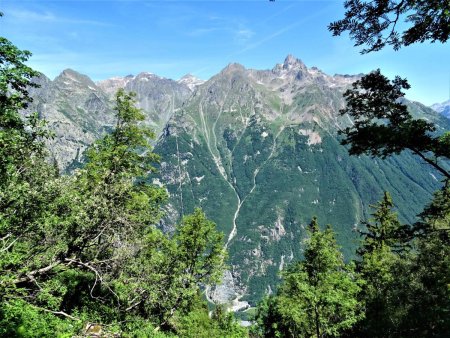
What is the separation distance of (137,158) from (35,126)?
16.4 metres

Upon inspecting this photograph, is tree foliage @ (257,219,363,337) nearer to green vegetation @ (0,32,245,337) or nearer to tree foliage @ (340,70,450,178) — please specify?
green vegetation @ (0,32,245,337)

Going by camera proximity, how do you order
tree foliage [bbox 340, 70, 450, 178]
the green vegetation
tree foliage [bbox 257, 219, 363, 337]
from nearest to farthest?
the green vegetation < tree foliage [bbox 340, 70, 450, 178] < tree foliage [bbox 257, 219, 363, 337]

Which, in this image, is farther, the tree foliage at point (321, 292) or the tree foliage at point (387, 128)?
the tree foliage at point (321, 292)

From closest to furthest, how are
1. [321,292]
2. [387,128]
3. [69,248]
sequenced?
[387,128], [69,248], [321,292]

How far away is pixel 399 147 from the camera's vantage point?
15.1 meters

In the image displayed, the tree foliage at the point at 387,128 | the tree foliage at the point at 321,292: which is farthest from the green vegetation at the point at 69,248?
the tree foliage at the point at 387,128

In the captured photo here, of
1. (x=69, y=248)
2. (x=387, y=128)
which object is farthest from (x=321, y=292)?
(x=69, y=248)

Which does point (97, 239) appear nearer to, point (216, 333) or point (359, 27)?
point (216, 333)

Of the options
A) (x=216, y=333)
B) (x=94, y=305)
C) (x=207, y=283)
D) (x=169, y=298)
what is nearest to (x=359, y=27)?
(x=216, y=333)

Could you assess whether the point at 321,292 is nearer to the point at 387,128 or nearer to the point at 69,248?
the point at 387,128

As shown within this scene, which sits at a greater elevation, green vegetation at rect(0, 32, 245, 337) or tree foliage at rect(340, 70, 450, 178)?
tree foliage at rect(340, 70, 450, 178)

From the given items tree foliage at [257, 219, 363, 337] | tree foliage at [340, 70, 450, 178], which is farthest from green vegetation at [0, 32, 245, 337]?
tree foliage at [340, 70, 450, 178]

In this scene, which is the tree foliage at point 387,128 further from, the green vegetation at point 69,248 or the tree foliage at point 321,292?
the tree foliage at point 321,292

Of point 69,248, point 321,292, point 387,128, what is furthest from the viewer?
point 321,292
